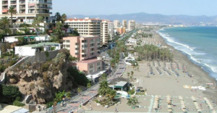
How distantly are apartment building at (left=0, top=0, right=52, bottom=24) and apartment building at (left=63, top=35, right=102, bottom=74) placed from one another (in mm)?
10631

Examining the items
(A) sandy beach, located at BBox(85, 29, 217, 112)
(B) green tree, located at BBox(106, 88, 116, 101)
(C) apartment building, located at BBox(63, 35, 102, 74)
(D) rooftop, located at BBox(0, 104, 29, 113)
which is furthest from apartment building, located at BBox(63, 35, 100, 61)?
(D) rooftop, located at BBox(0, 104, 29, 113)

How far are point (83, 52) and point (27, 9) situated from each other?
16845mm

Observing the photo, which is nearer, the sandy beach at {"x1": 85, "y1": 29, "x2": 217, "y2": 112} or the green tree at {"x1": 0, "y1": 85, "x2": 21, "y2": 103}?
the green tree at {"x1": 0, "y1": 85, "x2": 21, "y2": 103}

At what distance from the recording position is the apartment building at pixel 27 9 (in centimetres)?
6544

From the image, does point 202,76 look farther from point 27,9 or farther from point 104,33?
point 104,33

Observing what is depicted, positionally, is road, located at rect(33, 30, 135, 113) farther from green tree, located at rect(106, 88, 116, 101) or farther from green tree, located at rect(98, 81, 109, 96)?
green tree, located at rect(106, 88, 116, 101)

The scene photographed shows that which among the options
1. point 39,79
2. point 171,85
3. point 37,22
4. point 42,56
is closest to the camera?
point 39,79

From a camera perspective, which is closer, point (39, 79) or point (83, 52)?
point (39, 79)

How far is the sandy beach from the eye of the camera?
4206cm

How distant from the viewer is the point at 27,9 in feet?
219

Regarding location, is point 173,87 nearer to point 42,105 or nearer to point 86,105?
point 86,105

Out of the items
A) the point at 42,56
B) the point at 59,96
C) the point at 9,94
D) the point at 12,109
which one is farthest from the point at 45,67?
the point at 12,109

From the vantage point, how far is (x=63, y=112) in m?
37.1

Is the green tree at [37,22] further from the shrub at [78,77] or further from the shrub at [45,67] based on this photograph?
the shrub at [45,67]
